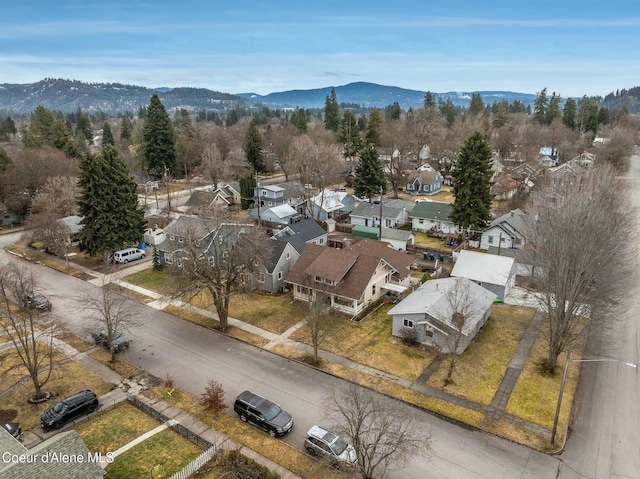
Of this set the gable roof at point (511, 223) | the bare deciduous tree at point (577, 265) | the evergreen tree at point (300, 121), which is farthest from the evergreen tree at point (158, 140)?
the bare deciduous tree at point (577, 265)

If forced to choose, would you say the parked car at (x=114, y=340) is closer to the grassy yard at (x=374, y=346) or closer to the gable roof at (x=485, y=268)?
the grassy yard at (x=374, y=346)

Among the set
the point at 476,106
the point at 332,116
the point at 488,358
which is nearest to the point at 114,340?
the point at 488,358

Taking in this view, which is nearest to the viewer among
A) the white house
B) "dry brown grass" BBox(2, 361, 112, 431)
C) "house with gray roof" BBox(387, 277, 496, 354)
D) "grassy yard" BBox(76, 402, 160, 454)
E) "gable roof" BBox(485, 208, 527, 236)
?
"grassy yard" BBox(76, 402, 160, 454)

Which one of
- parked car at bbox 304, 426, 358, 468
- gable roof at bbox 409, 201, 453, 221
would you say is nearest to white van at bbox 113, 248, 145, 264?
parked car at bbox 304, 426, 358, 468

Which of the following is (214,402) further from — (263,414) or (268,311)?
(268,311)

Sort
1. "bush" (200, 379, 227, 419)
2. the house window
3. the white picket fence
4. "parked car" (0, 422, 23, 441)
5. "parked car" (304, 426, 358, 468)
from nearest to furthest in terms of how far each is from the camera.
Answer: the white picket fence → "parked car" (304, 426, 358, 468) → "parked car" (0, 422, 23, 441) → "bush" (200, 379, 227, 419) → the house window

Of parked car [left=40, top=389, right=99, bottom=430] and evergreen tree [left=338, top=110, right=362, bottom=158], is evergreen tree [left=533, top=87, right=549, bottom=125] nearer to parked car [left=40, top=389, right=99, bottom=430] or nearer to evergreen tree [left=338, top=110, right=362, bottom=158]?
evergreen tree [left=338, top=110, right=362, bottom=158]

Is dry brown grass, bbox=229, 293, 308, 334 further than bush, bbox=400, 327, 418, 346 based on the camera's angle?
Yes
